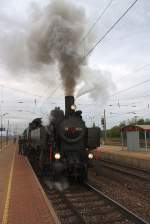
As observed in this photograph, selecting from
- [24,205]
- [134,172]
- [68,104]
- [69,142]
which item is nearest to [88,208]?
[24,205]

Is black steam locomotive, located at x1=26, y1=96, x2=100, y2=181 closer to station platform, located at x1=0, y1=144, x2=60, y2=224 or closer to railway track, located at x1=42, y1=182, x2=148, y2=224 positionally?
railway track, located at x1=42, y1=182, x2=148, y2=224

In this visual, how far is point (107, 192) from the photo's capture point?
12586mm

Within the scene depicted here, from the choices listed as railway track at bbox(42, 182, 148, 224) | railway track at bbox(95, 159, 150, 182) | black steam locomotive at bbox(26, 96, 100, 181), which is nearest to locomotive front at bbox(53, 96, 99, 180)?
black steam locomotive at bbox(26, 96, 100, 181)

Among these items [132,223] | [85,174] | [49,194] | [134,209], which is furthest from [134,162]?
[132,223]

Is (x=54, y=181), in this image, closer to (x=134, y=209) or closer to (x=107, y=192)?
(x=107, y=192)

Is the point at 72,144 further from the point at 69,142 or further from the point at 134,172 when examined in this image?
the point at 134,172

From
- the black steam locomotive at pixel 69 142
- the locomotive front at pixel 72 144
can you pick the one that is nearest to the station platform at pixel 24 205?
the black steam locomotive at pixel 69 142

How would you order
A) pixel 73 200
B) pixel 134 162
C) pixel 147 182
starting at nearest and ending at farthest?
pixel 73 200, pixel 147 182, pixel 134 162

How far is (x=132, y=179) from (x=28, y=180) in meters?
4.91

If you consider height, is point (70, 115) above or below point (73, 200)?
above

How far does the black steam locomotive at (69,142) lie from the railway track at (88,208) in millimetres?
901

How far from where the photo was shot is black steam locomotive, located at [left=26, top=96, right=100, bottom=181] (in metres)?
13.3

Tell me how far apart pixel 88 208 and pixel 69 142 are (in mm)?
4050

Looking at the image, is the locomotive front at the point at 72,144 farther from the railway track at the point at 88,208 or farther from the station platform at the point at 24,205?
the station platform at the point at 24,205
